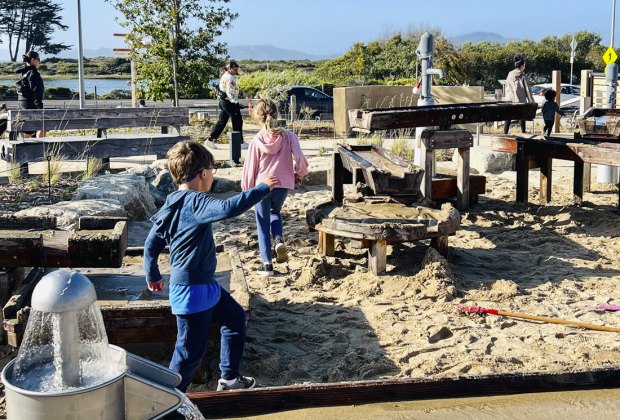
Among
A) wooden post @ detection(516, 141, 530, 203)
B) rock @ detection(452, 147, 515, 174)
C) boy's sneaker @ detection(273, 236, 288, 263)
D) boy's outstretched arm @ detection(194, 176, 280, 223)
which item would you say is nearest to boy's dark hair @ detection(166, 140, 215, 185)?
boy's outstretched arm @ detection(194, 176, 280, 223)

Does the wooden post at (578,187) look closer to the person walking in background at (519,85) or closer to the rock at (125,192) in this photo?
the person walking in background at (519,85)

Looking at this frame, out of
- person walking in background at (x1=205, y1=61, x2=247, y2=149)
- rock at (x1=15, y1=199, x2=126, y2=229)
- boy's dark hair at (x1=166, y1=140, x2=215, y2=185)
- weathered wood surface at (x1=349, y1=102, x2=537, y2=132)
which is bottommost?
rock at (x1=15, y1=199, x2=126, y2=229)

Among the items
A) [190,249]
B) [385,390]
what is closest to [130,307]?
[190,249]

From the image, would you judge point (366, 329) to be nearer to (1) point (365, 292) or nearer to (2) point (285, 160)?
(1) point (365, 292)

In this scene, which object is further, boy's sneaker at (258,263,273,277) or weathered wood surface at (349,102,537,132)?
weathered wood surface at (349,102,537,132)

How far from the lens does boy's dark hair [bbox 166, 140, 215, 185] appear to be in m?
4.25

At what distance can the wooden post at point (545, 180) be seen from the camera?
10164mm

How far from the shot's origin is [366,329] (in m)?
5.83

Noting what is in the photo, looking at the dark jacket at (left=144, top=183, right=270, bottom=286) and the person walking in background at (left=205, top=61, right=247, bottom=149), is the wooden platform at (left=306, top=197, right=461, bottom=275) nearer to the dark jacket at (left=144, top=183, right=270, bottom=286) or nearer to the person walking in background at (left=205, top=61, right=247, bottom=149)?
the dark jacket at (left=144, top=183, right=270, bottom=286)

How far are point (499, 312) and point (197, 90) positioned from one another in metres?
17.7

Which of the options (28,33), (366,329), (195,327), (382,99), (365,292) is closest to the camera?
(195,327)

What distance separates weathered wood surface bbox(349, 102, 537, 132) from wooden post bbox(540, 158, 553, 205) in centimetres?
69

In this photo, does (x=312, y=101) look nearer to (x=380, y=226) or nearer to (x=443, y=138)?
(x=443, y=138)

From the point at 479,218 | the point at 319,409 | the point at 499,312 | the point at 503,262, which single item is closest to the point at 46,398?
the point at 319,409
